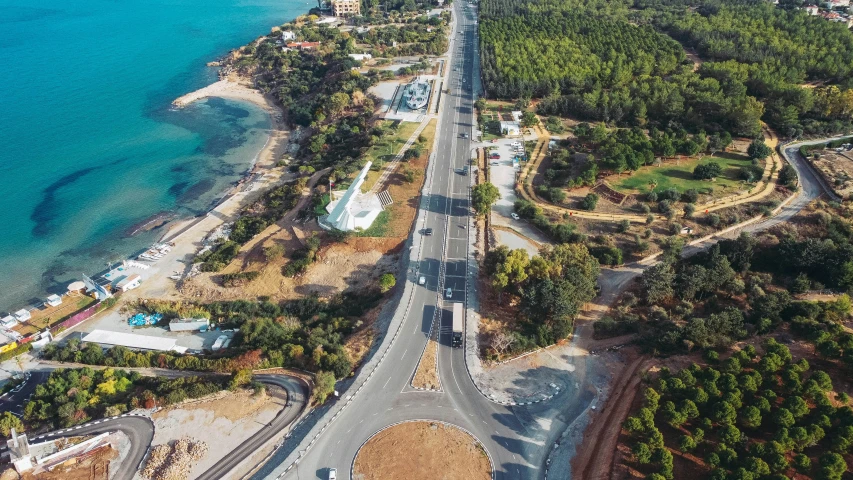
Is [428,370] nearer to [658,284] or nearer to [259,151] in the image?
[658,284]

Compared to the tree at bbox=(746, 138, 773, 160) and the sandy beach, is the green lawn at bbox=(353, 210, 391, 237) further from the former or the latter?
the tree at bbox=(746, 138, 773, 160)

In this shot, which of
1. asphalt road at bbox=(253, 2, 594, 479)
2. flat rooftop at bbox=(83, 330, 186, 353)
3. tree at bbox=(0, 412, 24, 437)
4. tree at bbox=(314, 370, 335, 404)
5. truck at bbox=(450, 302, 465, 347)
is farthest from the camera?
flat rooftop at bbox=(83, 330, 186, 353)

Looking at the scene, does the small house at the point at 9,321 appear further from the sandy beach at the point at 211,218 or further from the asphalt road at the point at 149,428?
the asphalt road at the point at 149,428

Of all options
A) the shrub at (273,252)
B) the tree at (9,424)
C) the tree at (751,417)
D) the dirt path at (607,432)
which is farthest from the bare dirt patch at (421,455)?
the shrub at (273,252)

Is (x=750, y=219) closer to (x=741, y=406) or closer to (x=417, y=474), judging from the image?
(x=741, y=406)

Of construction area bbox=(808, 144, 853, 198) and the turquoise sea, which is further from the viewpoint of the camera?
the turquoise sea

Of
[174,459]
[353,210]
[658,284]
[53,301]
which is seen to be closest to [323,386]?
[174,459]

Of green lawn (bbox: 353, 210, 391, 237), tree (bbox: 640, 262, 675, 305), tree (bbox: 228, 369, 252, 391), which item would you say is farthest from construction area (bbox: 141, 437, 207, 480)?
tree (bbox: 640, 262, 675, 305)

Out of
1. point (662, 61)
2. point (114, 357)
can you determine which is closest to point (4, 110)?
point (114, 357)
